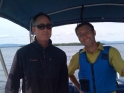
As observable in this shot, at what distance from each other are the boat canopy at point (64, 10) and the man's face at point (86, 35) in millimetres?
1023

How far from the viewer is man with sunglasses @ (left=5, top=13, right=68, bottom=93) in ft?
7.44

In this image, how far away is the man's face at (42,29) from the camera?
233cm

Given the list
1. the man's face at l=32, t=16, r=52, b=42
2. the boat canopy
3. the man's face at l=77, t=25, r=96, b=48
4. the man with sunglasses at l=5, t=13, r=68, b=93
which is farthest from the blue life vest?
the boat canopy

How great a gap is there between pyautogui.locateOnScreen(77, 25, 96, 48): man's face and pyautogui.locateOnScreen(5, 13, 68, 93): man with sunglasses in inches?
16.0

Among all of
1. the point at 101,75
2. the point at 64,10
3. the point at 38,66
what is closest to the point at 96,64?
the point at 101,75

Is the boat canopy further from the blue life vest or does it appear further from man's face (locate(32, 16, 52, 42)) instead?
the blue life vest

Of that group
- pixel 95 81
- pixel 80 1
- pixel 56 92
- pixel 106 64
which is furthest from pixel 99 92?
pixel 80 1

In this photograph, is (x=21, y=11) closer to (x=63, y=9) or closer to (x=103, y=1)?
(x=63, y=9)

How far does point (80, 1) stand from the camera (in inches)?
144

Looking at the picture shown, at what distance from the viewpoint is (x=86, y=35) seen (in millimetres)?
2629

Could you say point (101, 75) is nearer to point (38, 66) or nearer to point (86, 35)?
point (86, 35)

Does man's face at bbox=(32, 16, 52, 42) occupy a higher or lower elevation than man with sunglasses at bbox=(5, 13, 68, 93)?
higher

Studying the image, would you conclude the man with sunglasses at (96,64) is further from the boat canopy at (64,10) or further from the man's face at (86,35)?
the boat canopy at (64,10)

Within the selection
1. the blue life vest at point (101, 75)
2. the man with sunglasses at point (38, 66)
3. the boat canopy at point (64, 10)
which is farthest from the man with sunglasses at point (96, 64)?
the boat canopy at point (64, 10)
